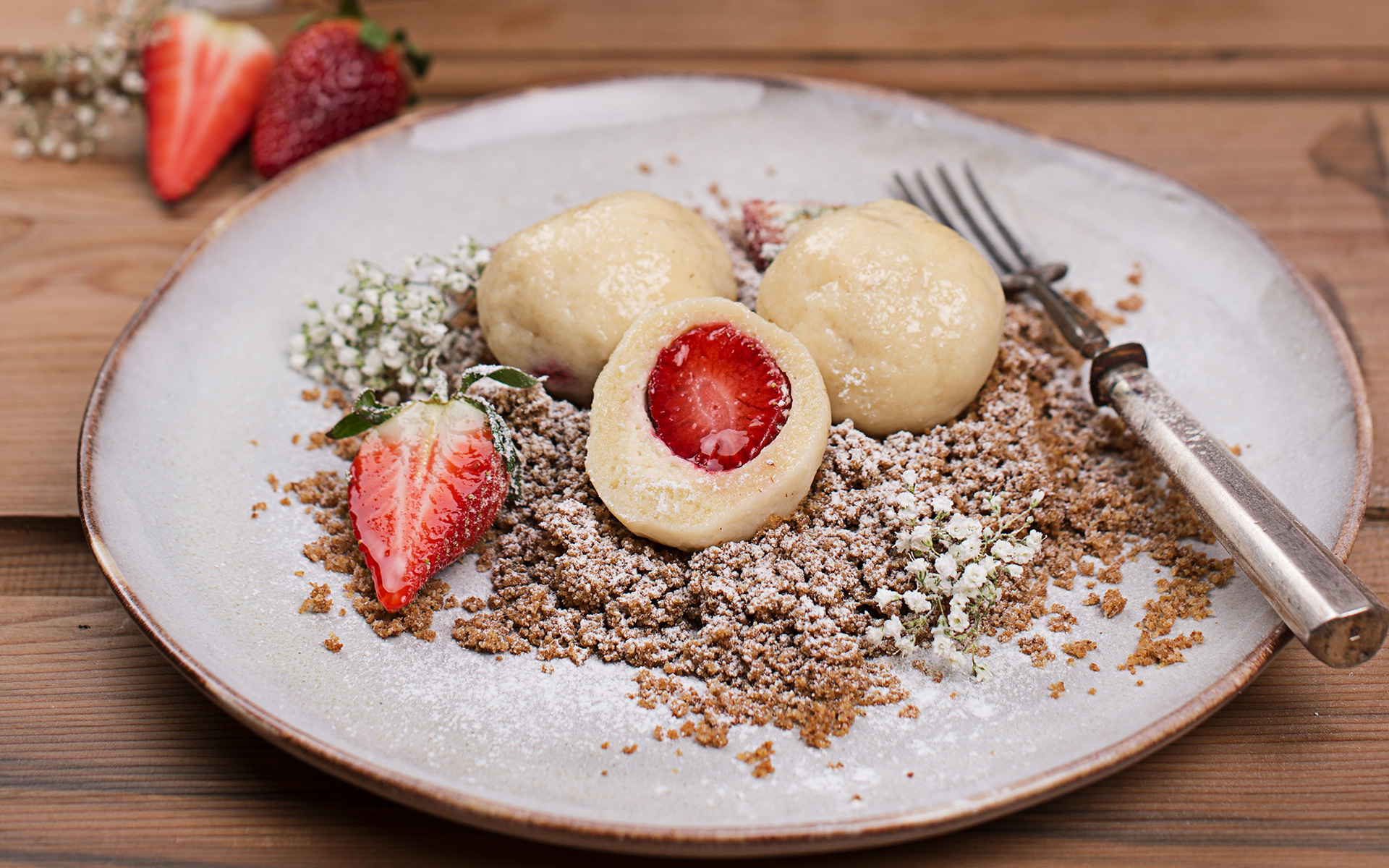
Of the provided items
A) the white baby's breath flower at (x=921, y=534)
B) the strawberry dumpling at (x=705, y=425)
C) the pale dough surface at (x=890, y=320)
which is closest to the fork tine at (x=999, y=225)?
the pale dough surface at (x=890, y=320)

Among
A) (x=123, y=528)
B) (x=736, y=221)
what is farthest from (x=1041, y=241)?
(x=123, y=528)

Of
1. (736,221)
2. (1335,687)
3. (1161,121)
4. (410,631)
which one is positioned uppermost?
(1161,121)

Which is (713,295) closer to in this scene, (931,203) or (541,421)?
(541,421)

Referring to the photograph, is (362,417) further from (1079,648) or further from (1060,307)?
(1060,307)

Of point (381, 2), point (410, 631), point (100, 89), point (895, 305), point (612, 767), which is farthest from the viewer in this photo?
point (381, 2)

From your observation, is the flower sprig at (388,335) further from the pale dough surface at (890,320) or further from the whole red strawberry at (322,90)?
the whole red strawberry at (322,90)

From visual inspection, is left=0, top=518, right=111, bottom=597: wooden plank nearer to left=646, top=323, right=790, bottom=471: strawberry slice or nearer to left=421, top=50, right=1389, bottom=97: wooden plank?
left=646, top=323, right=790, bottom=471: strawberry slice

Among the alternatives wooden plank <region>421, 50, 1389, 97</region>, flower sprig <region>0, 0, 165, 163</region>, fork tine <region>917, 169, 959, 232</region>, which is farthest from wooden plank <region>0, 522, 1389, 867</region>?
wooden plank <region>421, 50, 1389, 97</region>
